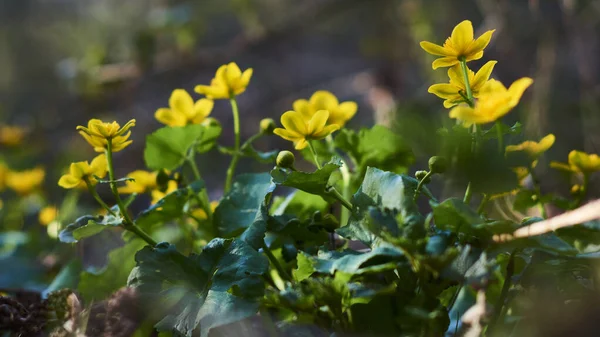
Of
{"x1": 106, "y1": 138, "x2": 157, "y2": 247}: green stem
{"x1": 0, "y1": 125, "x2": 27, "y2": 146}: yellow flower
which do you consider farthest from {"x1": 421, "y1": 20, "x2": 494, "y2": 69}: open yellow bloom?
{"x1": 0, "y1": 125, "x2": 27, "y2": 146}: yellow flower

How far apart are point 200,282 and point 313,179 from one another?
0.50 feet

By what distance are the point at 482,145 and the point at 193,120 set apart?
1.30 feet

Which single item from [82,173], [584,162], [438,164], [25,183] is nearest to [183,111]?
[82,173]

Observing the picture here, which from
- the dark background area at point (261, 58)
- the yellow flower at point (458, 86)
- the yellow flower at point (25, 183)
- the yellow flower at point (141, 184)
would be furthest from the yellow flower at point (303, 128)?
the dark background area at point (261, 58)

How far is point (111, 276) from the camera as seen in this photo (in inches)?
29.4

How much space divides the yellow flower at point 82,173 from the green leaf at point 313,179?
0.70ft

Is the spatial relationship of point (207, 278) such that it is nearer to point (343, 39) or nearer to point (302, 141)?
point (302, 141)

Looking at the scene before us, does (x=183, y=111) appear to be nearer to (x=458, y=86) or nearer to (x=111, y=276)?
(x=111, y=276)

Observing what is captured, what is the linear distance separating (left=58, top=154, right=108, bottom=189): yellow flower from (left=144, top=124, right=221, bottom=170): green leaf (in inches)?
2.7

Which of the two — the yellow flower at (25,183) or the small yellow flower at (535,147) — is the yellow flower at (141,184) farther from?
the yellow flower at (25,183)

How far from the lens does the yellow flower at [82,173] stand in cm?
65

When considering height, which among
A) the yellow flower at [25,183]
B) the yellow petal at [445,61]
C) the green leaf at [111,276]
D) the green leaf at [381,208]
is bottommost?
the yellow flower at [25,183]

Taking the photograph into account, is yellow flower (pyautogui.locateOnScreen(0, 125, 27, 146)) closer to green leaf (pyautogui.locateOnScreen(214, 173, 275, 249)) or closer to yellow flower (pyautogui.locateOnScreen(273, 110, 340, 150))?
green leaf (pyautogui.locateOnScreen(214, 173, 275, 249))

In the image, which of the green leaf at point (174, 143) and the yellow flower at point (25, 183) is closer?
the green leaf at point (174, 143)
